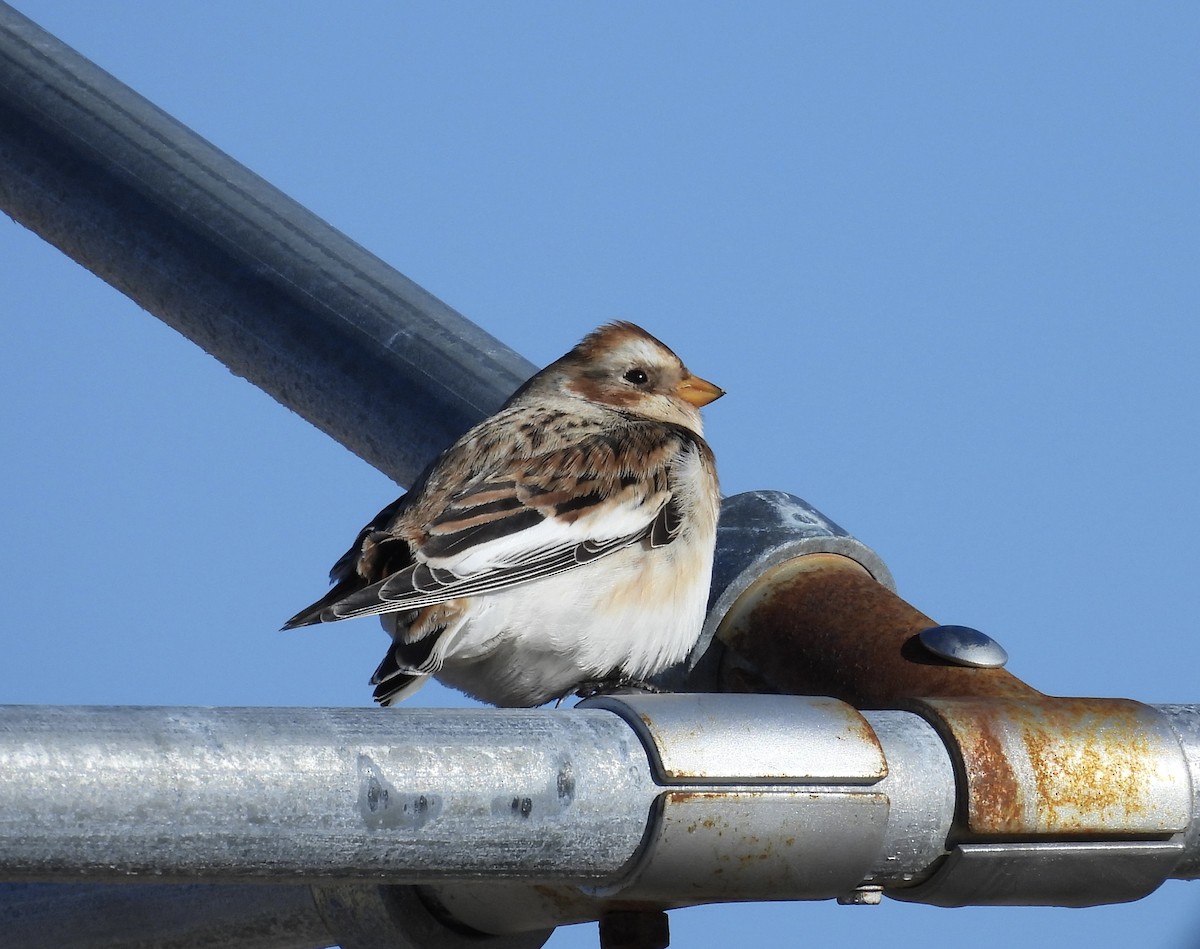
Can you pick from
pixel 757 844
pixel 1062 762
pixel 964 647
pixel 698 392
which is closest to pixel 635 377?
pixel 698 392

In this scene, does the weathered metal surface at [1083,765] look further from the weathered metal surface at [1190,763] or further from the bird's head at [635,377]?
the bird's head at [635,377]

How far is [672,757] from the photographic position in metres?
1.52

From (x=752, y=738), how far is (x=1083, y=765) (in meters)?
0.46

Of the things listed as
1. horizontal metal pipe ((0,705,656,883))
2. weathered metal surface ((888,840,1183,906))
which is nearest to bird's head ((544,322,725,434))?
weathered metal surface ((888,840,1183,906))

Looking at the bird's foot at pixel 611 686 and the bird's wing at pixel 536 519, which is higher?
the bird's wing at pixel 536 519

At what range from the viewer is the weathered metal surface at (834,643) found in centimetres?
244

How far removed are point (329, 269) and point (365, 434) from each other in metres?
0.26

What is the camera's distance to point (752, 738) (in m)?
1.58

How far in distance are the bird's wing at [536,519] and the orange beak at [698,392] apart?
0.51 metres

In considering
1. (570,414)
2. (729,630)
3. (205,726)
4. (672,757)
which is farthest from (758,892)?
(570,414)

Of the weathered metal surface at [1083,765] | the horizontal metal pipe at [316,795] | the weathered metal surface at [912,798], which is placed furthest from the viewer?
the weathered metal surface at [1083,765]

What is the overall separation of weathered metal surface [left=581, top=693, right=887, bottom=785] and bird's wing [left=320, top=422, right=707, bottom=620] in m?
1.54

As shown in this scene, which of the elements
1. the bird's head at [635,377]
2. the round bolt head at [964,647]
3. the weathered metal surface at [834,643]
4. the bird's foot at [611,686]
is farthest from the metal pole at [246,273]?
the bird's head at [635,377]

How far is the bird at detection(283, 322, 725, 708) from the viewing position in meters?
3.26
